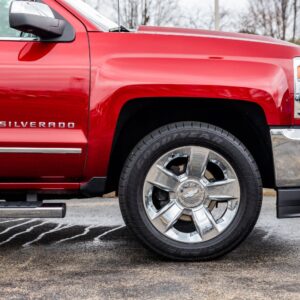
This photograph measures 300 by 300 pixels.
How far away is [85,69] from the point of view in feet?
11.9

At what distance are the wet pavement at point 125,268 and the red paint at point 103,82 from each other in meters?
0.56

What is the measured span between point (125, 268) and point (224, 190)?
0.74 m

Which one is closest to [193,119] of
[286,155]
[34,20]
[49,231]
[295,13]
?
[286,155]

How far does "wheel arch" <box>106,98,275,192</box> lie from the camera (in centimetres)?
376

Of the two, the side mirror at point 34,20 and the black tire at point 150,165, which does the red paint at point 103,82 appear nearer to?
the side mirror at point 34,20

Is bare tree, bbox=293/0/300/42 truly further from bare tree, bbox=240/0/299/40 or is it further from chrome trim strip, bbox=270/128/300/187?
chrome trim strip, bbox=270/128/300/187

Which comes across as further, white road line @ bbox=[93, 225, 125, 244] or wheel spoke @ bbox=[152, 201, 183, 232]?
white road line @ bbox=[93, 225, 125, 244]

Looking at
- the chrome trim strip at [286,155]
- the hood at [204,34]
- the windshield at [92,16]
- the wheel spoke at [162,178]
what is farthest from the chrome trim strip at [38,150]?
the chrome trim strip at [286,155]

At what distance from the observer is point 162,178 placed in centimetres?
370

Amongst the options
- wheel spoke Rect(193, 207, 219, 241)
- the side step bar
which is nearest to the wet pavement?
wheel spoke Rect(193, 207, 219, 241)

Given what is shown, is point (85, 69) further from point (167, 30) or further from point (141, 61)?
point (167, 30)

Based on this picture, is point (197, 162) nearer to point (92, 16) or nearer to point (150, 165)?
point (150, 165)

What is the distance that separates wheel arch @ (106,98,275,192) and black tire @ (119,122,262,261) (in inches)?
7.4

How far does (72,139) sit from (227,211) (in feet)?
3.30
